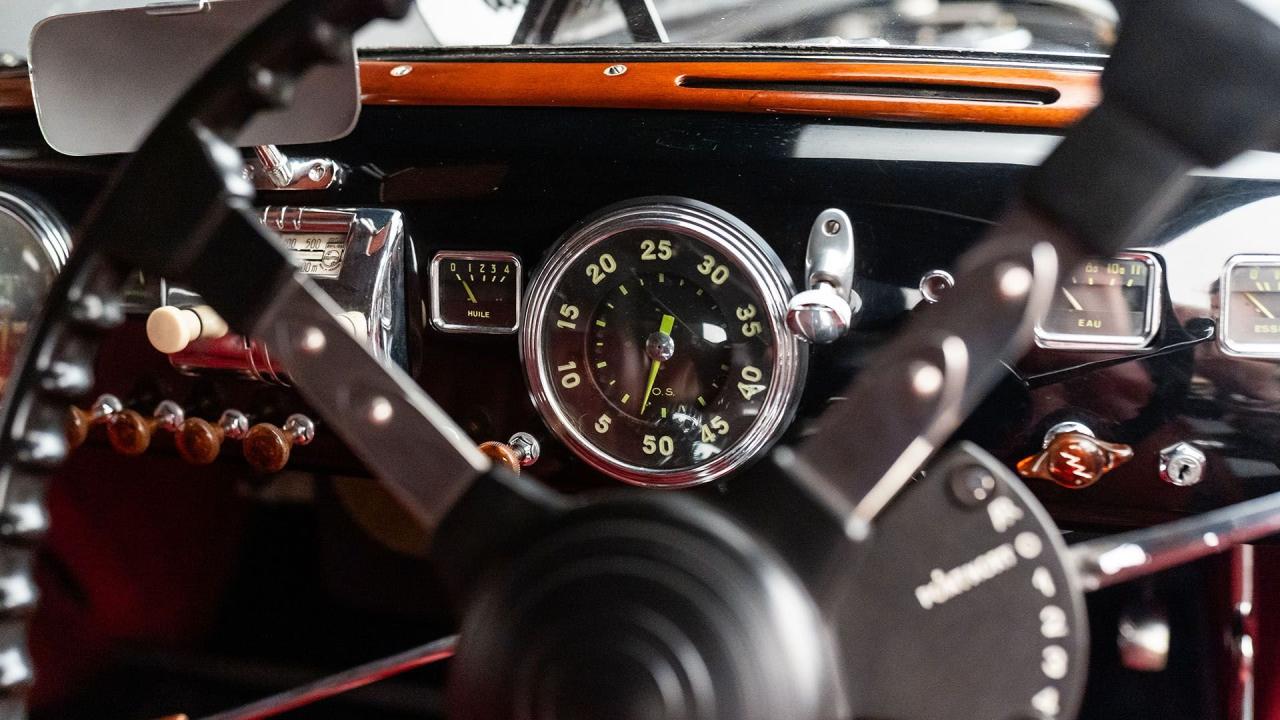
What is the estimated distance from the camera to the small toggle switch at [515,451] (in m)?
1.20

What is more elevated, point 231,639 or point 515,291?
point 515,291

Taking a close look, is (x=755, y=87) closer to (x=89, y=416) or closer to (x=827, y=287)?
(x=827, y=287)

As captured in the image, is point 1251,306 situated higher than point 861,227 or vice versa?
point 861,227

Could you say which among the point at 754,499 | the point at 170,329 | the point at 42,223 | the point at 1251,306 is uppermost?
the point at 42,223

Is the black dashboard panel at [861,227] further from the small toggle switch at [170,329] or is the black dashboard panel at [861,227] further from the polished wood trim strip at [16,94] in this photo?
the polished wood trim strip at [16,94]

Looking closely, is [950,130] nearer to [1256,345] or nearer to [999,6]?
[1256,345]

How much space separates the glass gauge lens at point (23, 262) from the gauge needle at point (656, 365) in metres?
0.77

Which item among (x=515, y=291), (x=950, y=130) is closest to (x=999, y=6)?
(x=950, y=130)

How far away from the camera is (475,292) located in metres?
1.20

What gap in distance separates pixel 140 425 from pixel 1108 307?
3.70ft

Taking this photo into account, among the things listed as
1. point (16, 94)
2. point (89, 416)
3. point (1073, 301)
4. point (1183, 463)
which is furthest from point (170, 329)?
point (1183, 463)

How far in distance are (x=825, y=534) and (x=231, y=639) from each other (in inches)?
53.2

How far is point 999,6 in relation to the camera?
1517 mm

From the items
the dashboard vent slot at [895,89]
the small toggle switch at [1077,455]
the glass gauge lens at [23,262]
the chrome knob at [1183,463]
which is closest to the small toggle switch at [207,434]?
the glass gauge lens at [23,262]
